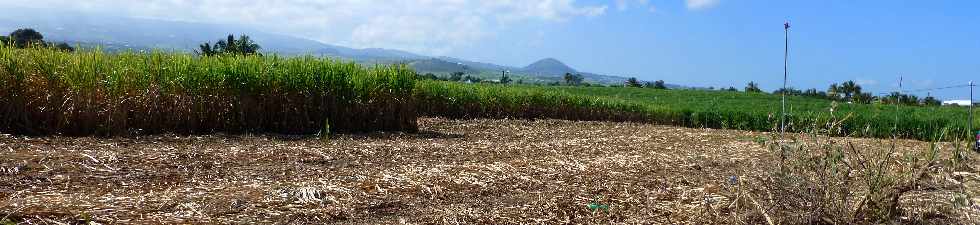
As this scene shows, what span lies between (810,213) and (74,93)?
721cm

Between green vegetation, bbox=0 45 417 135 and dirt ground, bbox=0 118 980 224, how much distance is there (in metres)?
0.70

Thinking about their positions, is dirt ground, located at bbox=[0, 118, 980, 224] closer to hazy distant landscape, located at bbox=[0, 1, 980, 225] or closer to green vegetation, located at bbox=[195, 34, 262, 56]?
hazy distant landscape, located at bbox=[0, 1, 980, 225]

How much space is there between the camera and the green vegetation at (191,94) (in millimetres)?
7102

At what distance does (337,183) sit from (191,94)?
434 centimetres

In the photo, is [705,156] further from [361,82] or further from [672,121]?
[672,121]

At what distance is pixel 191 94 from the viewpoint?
27.2 feet

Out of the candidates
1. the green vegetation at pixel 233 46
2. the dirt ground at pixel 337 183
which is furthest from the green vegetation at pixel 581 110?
the dirt ground at pixel 337 183

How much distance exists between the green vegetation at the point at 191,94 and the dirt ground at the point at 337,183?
695 millimetres

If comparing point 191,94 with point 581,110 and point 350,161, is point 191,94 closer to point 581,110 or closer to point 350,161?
point 350,161

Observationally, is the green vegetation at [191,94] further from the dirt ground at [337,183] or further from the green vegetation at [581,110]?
the green vegetation at [581,110]

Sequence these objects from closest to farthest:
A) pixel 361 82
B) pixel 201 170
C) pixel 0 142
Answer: pixel 201 170 < pixel 0 142 < pixel 361 82

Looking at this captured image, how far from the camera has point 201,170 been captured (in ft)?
17.3

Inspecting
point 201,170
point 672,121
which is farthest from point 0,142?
point 672,121

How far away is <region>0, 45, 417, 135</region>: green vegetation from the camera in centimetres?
710
